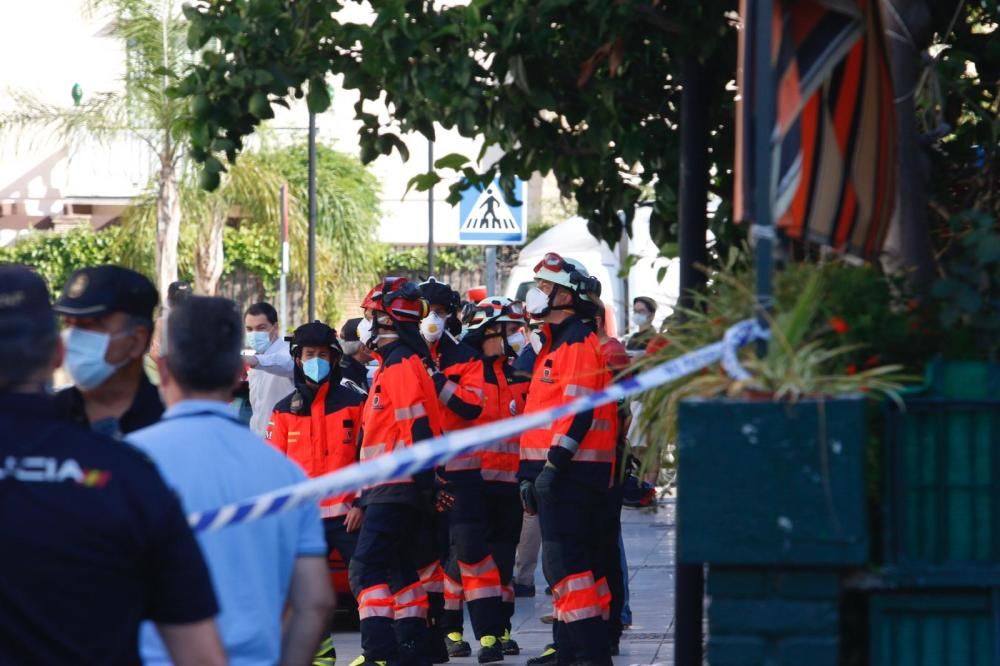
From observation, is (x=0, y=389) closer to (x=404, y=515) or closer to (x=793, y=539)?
(x=793, y=539)

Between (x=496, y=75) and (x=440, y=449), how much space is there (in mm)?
3236

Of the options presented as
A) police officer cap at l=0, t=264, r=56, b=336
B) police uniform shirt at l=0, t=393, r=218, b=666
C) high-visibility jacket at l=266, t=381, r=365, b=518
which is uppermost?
police officer cap at l=0, t=264, r=56, b=336

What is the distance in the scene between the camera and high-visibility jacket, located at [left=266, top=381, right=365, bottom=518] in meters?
9.88

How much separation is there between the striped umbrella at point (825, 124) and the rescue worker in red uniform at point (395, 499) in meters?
4.82

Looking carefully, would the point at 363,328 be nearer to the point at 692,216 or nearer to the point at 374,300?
the point at 374,300

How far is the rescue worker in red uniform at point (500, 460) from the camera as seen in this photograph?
1089 cm

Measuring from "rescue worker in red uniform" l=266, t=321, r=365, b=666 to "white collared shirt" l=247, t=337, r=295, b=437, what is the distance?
1.83 m

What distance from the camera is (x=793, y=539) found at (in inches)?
165

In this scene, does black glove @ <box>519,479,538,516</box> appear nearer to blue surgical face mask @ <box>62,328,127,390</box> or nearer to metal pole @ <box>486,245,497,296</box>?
blue surgical face mask @ <box>62,328,127,390</box>

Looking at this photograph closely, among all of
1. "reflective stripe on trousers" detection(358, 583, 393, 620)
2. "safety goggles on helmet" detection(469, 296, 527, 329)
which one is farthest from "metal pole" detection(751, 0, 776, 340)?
"safety goggles on helmet" detection(469, 296, 527, 329)

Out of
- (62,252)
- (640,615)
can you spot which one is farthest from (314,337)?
(62,252)

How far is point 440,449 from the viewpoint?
4211mm

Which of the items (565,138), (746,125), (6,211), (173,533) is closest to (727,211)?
(565,138)

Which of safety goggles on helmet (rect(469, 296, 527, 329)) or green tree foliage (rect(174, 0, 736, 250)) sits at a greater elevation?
green tree foliage (rect(174, 0, 736, 250))
